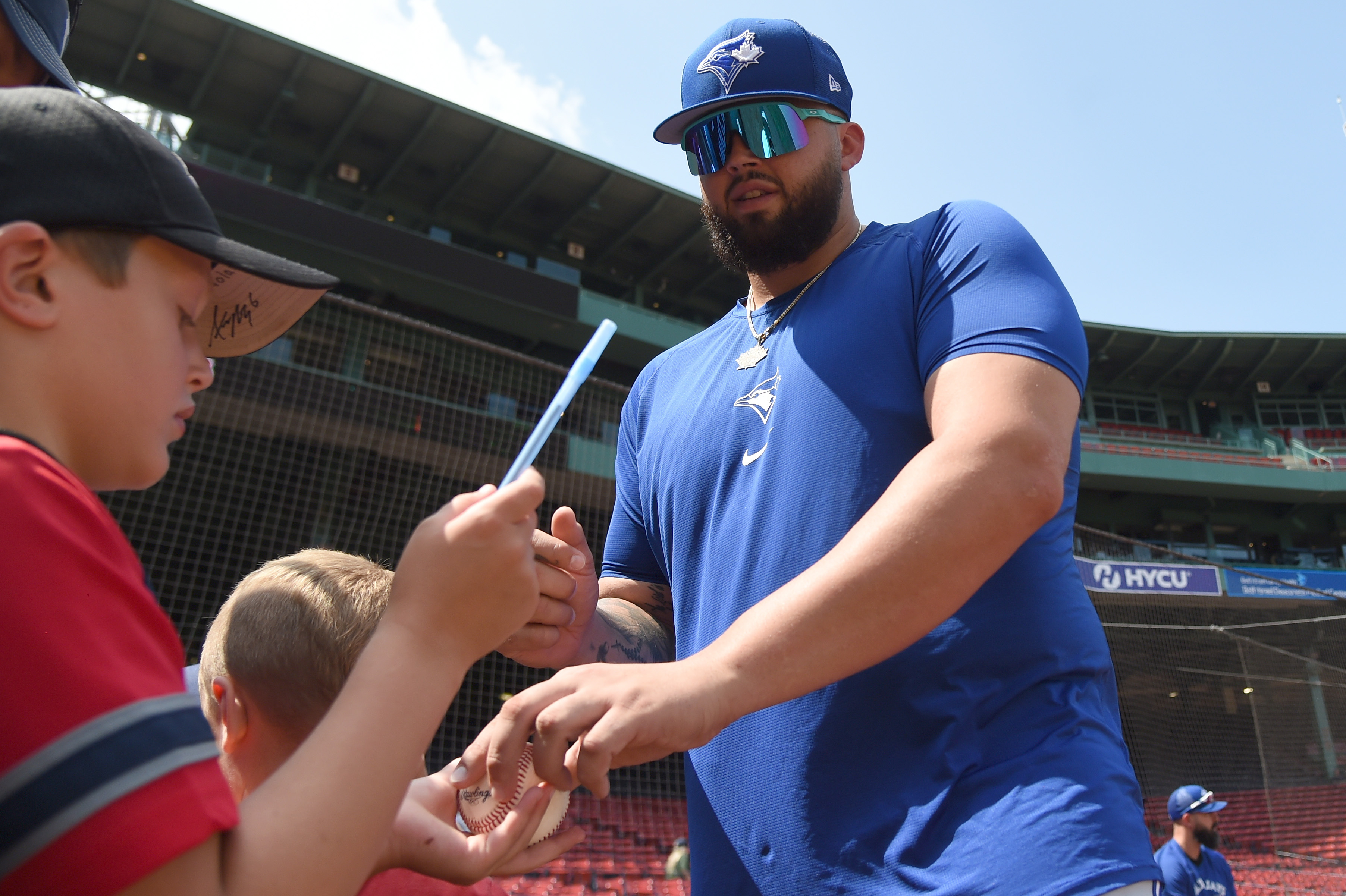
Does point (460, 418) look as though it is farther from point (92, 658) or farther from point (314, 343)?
point (92, 658)

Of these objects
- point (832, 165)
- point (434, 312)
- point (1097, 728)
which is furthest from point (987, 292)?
point (434, 312)

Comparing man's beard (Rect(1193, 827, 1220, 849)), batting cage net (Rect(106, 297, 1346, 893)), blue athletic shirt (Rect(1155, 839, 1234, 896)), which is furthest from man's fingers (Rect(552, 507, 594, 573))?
man's beard (Rect(1193, 827, 1220, 849))

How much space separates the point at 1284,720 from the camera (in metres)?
20.5

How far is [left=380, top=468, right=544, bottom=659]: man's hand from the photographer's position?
31.8 inches

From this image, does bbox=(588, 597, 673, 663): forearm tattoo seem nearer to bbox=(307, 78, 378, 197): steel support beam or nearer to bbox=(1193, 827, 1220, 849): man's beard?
bbox=(1193, 827, 1220, 849): man's beard

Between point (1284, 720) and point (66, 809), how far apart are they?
83.7 feet

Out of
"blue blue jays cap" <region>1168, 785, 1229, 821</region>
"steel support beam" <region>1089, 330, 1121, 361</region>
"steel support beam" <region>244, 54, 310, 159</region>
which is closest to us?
"blue blue jays cap" <region>1168, 785, 1229, 821</region>

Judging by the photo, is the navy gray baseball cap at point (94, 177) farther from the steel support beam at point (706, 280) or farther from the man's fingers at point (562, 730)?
the steel support beam at point (706, 280)

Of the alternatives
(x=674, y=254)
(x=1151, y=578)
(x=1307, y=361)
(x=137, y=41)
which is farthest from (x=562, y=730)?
(x=1307, y=361)

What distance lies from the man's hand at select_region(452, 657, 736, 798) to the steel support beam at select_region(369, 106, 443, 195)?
19673 mm

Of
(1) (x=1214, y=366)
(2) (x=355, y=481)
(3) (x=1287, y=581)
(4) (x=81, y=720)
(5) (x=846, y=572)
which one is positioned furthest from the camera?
(1) (x=1214, y=366)

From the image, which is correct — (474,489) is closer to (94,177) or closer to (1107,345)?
(94,177)

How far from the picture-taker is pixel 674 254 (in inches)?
891

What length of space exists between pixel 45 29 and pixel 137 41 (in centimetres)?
1983
